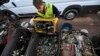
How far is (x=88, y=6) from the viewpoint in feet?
29.5

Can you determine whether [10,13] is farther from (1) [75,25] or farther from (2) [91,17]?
(2) [91,17]

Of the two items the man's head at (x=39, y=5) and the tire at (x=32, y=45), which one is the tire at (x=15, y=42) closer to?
the tire at (x=32, y=45)

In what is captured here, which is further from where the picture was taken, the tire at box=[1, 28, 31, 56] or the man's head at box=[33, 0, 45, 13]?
the man's head at box=[33, 0, 45, 13]

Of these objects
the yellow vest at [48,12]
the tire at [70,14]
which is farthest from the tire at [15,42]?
the tire at [70,14]

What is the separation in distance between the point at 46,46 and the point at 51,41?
0.30m

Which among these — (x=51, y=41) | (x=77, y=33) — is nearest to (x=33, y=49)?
(x=51, y=41)

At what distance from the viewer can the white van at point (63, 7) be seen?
8.77 meters

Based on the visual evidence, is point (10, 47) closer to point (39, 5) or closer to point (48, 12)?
point (39, 5)

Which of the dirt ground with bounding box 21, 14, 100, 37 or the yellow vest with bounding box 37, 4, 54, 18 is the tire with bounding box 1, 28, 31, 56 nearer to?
the yellow vest with bounding box 37, 4, 54, 18

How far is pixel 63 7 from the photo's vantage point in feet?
29.0

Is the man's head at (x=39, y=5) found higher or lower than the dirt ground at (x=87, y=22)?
higher

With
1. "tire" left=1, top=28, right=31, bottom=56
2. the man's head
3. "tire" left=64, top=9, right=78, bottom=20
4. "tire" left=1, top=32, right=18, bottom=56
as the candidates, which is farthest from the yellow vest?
"tire" left=64, top=9, right=78, bottom=20

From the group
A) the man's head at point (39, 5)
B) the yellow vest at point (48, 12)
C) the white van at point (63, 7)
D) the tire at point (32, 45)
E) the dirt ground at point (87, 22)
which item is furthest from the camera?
the white van at point (63, 7)

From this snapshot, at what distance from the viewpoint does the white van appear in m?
8.77
